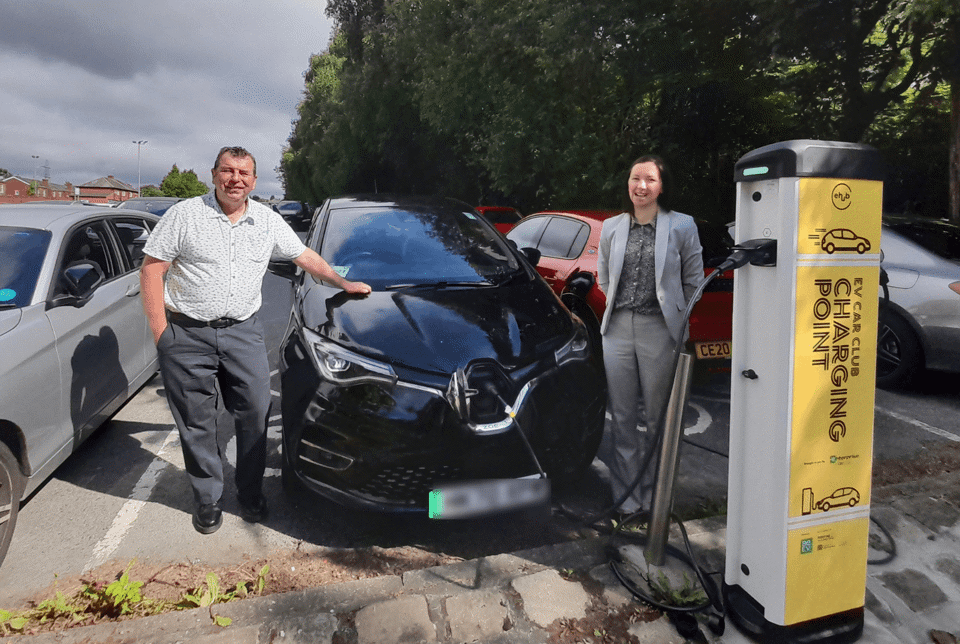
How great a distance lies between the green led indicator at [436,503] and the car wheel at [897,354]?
401cm

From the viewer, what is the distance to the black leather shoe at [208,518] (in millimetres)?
3285

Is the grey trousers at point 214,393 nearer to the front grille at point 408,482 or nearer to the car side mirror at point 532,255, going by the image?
the front grille at point 408,482

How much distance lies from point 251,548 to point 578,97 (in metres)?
14.1

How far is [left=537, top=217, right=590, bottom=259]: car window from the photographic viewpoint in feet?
18.1

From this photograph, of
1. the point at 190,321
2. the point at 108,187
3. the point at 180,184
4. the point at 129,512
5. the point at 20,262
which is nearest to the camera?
the point at 190,321

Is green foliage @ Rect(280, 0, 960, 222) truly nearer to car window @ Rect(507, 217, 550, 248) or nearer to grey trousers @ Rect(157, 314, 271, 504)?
car window @ Rect(507, 217, 550, 248)

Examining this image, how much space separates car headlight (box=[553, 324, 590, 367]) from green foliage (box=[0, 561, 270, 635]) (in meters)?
1.69

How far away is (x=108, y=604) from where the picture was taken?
2607 millimetres

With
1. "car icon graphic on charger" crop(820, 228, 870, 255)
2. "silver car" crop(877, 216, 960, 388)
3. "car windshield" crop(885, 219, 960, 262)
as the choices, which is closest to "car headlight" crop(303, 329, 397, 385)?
"car icon graphic on charger" crop(820, 228, 870, 255)

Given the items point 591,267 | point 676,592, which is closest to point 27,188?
A: point 591,267

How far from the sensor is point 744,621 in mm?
2404

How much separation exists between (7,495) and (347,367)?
152 centimetres

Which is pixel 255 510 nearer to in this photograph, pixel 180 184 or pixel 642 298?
pixel 642 298

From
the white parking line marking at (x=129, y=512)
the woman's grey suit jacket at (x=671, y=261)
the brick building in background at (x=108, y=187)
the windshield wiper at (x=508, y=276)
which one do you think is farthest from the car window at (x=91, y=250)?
the brick building in background at (x=108, y=187)
